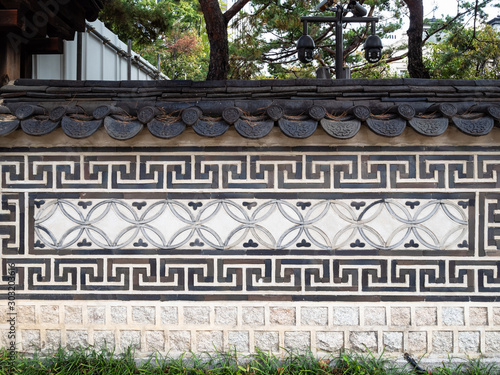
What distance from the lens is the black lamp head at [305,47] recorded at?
8.97 metres

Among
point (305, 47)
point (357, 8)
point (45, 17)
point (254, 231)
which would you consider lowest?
point (254, 231)

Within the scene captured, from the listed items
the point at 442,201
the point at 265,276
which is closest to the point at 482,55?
the point at 442,201

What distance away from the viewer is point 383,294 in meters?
4.18

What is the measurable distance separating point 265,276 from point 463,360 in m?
1.95

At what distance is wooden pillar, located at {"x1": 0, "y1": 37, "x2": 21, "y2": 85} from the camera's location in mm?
4863

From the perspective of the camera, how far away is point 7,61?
4918 millimetres

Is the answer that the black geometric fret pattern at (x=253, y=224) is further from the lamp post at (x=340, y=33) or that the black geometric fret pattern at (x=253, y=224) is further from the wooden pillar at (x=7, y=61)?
the lamp post at (x=340, y=33)

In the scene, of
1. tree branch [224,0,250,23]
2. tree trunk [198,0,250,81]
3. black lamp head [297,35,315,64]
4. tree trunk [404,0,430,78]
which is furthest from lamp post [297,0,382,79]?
tree trunk [198,0,250,81]

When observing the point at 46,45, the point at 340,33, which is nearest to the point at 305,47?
the point at 340,33

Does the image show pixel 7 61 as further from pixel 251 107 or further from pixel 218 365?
pixel 218 365

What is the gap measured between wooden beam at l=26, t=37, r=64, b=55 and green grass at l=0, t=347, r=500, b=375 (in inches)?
134

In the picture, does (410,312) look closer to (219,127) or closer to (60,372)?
(219,127)

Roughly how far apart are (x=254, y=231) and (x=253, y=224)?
0.22 feet

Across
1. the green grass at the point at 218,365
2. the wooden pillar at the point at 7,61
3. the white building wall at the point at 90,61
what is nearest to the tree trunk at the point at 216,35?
the white building wall at the point at 90,61
